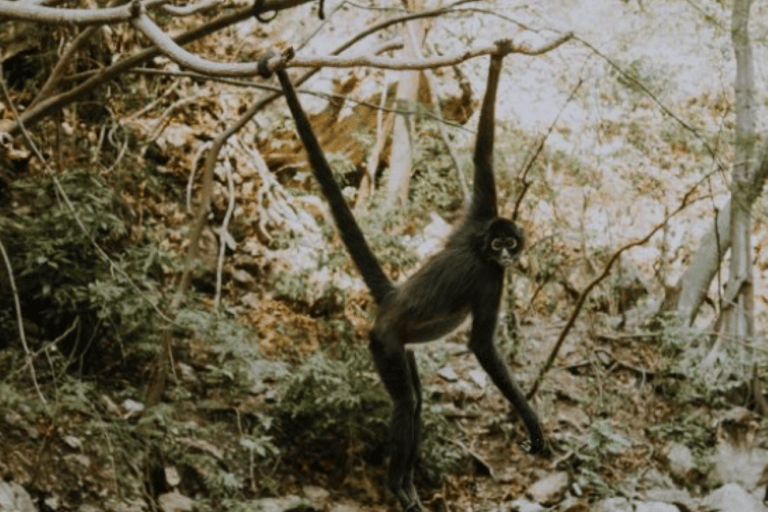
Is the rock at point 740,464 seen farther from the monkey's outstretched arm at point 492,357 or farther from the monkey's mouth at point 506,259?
the monkey's mouth at point 506,259

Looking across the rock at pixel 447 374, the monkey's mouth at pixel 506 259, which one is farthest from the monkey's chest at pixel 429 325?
the rock at pixel 447 374

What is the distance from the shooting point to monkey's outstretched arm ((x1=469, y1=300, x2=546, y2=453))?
A: 15.8ft

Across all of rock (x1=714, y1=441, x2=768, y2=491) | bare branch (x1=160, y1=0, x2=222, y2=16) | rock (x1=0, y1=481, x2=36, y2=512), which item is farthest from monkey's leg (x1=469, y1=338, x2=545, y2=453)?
rock (x1=714, y1=441, x2=768, y2=491)

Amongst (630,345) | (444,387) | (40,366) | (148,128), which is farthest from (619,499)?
(148,128)

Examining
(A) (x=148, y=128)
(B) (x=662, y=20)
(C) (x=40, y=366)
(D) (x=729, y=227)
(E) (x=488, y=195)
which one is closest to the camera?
(E) (x=488, y=195)

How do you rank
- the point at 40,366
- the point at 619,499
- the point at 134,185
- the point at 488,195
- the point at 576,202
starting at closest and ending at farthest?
the point at 488,195 → the point at 40,366 → the point at 619,499 → the point at 134,185 → the point at 576,202

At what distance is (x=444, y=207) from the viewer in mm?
10016

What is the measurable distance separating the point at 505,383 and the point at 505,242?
85 cm

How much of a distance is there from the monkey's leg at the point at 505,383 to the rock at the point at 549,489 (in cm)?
250

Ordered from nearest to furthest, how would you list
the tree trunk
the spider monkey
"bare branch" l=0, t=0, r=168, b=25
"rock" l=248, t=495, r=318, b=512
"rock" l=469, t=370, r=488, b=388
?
"bare branch" l=0, t=0, r=168, b=25
the spider monkey
"rock" l=248, t=495, r=318, b=512
"rock" l=469, t=370, r=488, b=388
the tree trunk

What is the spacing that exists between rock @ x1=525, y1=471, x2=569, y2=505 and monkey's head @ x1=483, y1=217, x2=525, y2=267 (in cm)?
310

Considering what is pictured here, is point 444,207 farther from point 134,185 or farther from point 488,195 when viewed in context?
point 488,195

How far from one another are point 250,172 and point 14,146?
2698 millimetres

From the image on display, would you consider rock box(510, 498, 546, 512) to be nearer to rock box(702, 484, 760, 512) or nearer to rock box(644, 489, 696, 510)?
rock box(644, 489, 696, 510)
